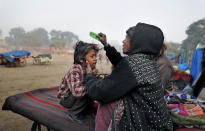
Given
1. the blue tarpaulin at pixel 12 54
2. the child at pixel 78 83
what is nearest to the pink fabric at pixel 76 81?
the child at pixel 78 83

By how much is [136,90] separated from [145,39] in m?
0.47

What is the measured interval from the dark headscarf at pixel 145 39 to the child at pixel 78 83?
2.22 feet

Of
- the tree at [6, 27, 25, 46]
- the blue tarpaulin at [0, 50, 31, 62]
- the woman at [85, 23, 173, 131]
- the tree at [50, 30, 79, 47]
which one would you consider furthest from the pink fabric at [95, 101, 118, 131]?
the tree at [50, 30, 79, 47]

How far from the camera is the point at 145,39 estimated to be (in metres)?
1.35

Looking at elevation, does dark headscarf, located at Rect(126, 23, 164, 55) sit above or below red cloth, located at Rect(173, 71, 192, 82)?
above

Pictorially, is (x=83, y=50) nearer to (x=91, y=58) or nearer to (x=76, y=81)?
(x=91, y=58)

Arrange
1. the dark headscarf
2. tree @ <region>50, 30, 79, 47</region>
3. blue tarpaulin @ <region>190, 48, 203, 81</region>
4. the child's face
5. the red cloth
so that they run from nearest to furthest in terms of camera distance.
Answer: the dark headscarf, the child's face, blue tarpaulin @ <region>190, 48, 203, 81</region>, the red cloth, tree @ <region>50, 30, 79, 47</region>

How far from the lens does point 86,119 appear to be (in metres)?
2.08

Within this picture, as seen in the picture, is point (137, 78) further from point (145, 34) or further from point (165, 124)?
point (165, 124)

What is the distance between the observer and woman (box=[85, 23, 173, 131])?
3.94 ft

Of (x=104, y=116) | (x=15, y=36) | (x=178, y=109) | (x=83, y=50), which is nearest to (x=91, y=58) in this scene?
(x=83, y=50)

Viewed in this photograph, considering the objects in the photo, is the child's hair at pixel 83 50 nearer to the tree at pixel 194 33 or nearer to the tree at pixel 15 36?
the tree at pixel 194 33

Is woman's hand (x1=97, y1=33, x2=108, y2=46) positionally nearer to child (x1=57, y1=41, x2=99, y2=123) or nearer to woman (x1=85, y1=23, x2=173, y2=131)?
child (x1=57, y1=41, x2=99, y2=123)

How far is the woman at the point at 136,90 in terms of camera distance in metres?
1.20
